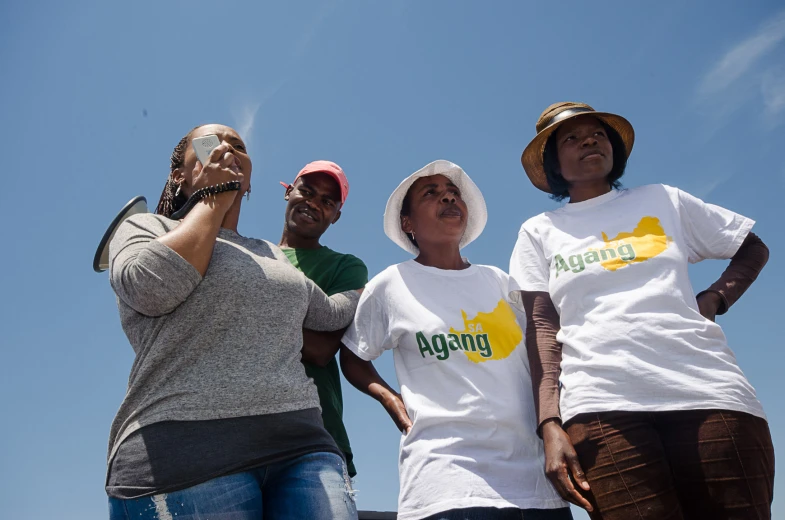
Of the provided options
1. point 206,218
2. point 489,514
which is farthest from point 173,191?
point 489,514

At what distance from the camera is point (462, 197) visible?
4.43 metres

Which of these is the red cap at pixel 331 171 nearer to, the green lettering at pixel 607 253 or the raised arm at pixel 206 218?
the raised arm at pixel 206 218

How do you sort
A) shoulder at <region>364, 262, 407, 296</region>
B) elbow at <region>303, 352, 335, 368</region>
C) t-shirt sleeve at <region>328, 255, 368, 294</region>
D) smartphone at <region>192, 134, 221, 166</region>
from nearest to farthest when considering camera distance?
smartphone at <region>192, 134, 221, 166</region>
elbow at <region>303, 352, 335, 368</region>
shoulder at <region>364, 262, 407, 296</region>
t-shirt sleeve at <region>328, 255, 368, 294</region>

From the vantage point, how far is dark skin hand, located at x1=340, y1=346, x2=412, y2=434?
3434mm

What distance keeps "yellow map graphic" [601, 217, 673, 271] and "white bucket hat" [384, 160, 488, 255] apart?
3.92 feet

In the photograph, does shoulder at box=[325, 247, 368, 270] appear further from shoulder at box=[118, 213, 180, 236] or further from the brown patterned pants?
the brown patterned pants

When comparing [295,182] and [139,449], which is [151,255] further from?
[295,182]

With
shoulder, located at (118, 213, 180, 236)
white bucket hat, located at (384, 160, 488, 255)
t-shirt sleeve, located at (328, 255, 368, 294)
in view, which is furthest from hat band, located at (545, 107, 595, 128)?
shoulder, located at (118, 213, 180, 236)

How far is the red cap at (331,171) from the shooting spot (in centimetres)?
461

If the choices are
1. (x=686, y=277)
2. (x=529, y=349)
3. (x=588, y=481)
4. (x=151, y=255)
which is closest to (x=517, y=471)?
(x=588, y=481)

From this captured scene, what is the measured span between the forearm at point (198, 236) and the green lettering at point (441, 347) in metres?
1.31

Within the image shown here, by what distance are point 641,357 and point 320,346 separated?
5.68 feet

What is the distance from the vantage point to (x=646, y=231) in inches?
131

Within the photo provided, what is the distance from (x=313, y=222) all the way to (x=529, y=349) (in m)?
1.90
